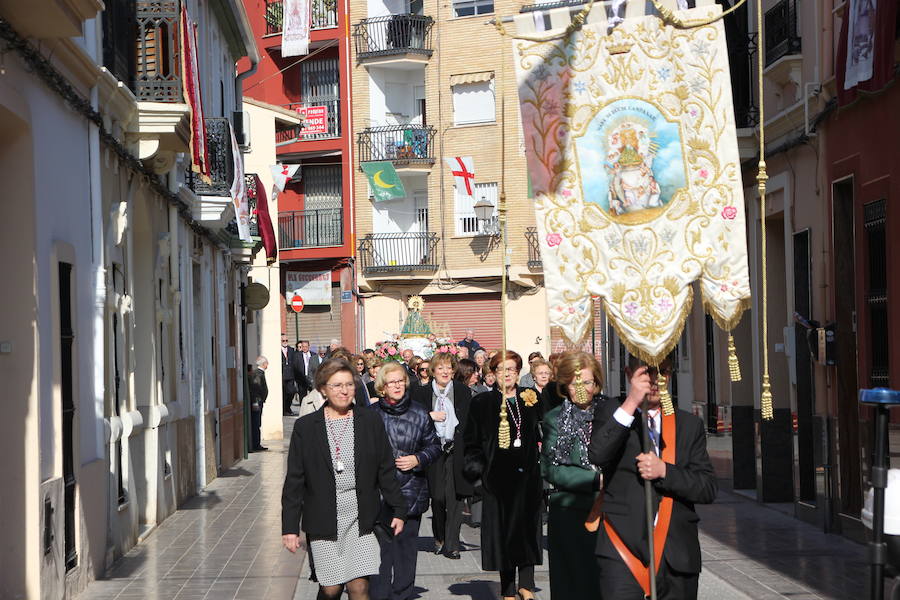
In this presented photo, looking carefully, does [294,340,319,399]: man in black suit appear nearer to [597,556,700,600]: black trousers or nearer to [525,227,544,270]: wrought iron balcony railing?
[525,227,544,270]: wrought iron balcony railing

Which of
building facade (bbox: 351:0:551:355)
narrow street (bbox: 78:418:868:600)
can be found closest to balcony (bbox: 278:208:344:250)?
building facade (bbox: 351:0:551:355)

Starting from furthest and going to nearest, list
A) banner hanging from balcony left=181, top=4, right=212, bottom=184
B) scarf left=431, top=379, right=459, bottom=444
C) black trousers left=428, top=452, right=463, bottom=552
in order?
1. banner hanging from balcony left=181, top=4, right=212, bottom=184
2. scarf left=431, top=379, right=459, bottom=444
3. black trousers left=428, top=452, right=463, bottom=552

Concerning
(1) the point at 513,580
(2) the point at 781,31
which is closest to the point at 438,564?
(1) the point at 513,580

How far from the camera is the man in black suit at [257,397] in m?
28.3

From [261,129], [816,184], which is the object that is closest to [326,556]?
[816,184]

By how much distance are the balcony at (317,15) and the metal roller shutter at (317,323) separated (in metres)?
8.11

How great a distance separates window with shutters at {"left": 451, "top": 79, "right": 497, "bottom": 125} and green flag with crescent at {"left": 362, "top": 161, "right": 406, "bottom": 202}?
243cm

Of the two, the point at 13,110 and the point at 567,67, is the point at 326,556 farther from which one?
the point at 13,110

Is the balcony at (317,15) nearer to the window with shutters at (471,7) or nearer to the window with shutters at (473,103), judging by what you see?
the window with shutters at (471,7)

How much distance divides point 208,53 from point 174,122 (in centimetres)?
884

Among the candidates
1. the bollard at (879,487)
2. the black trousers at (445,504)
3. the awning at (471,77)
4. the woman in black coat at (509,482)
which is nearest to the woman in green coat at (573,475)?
the woman in black coat at (509,482)

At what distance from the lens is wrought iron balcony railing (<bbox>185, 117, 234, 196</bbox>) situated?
2044 centimetres

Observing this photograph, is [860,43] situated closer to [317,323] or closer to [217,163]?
[217,163]

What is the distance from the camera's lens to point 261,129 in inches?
1256
